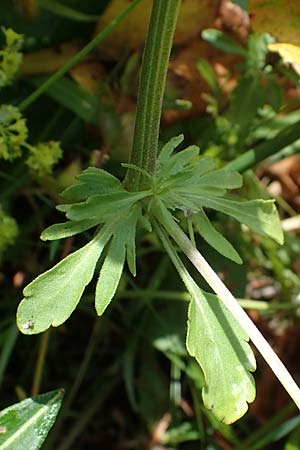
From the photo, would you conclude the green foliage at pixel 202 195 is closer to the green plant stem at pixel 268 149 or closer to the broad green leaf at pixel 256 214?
the broad green leaf at pixel 256 214

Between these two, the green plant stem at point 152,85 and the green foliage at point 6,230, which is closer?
the green plant stem at point 152,85

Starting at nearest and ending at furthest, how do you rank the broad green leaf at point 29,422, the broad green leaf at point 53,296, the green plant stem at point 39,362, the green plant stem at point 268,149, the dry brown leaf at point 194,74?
the broad green leaf at point 53,296 → the broad green leaf at point 29,422 → the green plant stem at point 268,149 → the green plant stem at point 39,362 → the dry brown leaf at point 194,74

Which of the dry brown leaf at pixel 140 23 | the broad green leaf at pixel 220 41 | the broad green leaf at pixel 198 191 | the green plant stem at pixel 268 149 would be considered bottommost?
the broad green leaf at pixel 198 191

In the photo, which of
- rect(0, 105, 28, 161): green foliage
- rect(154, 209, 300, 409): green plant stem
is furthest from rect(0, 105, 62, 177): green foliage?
rect(154, 209, 300, 409): green plant stem

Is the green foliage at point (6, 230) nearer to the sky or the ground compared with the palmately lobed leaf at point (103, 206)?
nearer to the sky

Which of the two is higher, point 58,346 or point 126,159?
point 126,159

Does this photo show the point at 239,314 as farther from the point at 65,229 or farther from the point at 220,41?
the point at 220,41

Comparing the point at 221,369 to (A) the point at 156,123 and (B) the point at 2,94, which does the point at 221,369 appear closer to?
(A) the point at 156,123

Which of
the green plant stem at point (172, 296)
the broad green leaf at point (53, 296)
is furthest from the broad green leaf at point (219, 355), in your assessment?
the green plant stem at point (172, 296)

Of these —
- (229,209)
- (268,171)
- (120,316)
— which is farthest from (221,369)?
(268,171)
